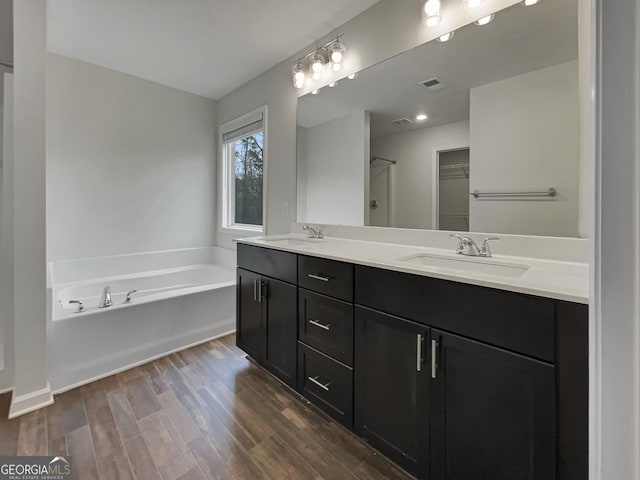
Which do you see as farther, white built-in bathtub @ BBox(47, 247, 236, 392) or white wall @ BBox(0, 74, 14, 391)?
white built-in bathtub @ BBox(47, 247, 236, 392)

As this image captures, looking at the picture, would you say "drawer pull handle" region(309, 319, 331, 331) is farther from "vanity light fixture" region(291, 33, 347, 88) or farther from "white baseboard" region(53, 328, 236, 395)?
"vanity light fixture" region(291, 33, 347, 88)

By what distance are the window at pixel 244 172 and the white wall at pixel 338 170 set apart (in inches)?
25.0

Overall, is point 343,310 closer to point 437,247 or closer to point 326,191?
point 437,247

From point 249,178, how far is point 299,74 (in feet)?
4.15

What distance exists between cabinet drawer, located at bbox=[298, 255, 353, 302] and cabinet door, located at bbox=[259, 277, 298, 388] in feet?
0.44

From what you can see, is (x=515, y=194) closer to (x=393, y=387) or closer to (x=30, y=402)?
(x=393, y=387)

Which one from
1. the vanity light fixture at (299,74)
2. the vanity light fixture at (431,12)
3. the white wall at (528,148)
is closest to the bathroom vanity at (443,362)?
the white wall at (528,148)

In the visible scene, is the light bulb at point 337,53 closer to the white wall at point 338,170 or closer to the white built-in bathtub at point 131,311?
the white wall at point 338,170

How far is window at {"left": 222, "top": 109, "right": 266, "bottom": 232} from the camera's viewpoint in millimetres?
3059

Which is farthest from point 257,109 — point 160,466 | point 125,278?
point 160,466

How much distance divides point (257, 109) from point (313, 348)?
7.67 feet

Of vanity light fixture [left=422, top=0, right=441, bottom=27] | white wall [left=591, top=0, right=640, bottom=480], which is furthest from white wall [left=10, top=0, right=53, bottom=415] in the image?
white wall [left=591, top=0, right=640, bottom=480]

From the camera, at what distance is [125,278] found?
2.89m

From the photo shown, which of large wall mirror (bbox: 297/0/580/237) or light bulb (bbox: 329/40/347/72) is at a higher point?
light bulb (bbox: 329/40/347/72)
